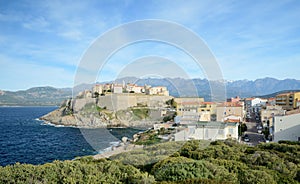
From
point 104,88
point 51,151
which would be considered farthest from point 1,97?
point 51,151

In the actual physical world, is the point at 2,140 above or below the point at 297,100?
below

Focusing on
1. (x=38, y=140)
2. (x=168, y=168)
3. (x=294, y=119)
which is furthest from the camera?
(x=38, y=140)

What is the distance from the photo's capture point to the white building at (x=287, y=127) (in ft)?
45.2

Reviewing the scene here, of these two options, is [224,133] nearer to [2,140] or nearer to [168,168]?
[168,168]

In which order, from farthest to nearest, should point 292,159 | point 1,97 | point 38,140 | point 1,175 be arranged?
point 1,97 < point 38,140 < point 292,159 < point 1,175

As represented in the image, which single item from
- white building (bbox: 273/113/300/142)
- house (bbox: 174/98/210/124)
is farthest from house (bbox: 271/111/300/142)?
house (bbox: 174/98/210/124)

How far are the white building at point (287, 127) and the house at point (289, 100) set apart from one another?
42.7ft

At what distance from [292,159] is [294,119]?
8904mm

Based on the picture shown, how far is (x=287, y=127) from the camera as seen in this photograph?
46.4 ft

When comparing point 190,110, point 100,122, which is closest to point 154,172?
point 190,110

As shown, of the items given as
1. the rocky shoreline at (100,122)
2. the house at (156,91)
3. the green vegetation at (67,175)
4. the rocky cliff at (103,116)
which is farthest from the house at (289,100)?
the green vegetation at (67,175)

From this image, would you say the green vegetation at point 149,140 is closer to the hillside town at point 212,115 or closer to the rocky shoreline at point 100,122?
the hillside town at point 212,115

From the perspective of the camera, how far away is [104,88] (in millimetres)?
31797

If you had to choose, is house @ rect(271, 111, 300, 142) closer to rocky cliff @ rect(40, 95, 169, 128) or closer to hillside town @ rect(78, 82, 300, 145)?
hillside town @ rect(78, 82, 300, 145)
